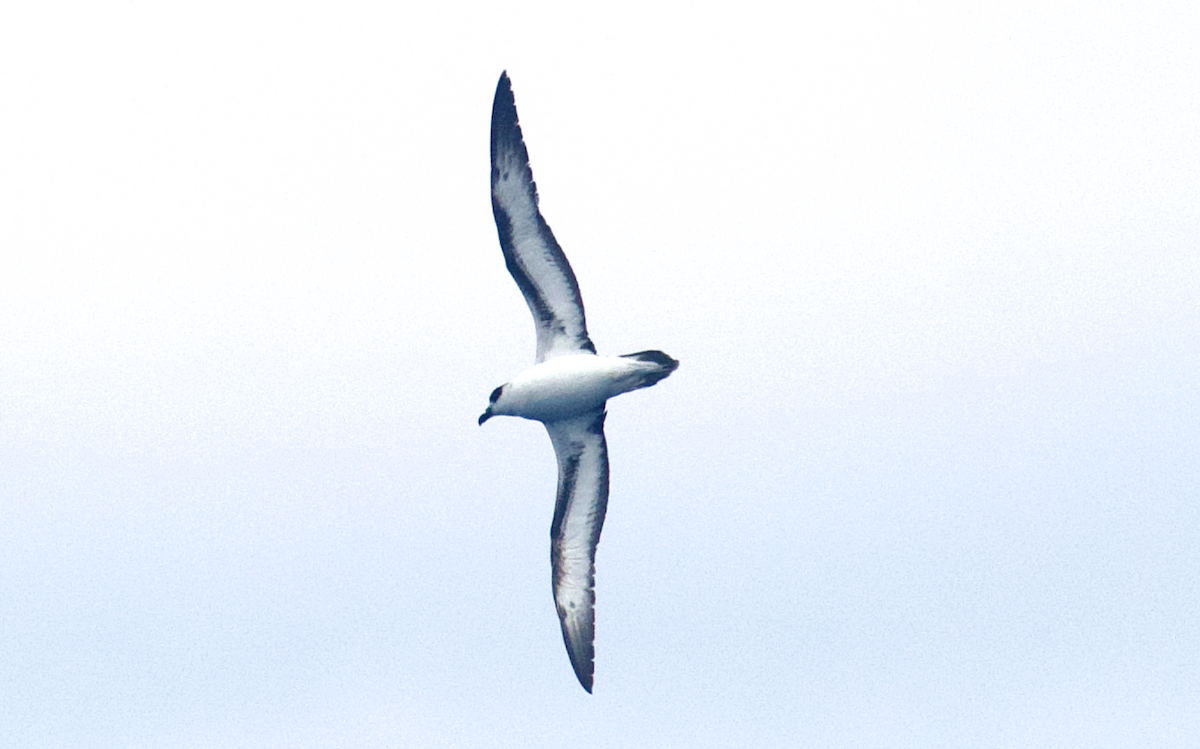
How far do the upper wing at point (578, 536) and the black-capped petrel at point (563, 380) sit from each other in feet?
0.06

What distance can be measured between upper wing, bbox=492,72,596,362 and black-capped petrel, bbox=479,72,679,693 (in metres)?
0.02

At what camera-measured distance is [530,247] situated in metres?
29.2

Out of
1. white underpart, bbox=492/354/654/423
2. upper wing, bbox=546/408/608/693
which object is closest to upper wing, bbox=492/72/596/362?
white underpart, bbox=492/354/654/423

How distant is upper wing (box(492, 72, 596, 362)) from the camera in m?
28.8

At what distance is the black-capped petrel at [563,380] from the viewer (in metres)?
28.8

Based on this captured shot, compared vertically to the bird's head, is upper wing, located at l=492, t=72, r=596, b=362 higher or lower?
higher

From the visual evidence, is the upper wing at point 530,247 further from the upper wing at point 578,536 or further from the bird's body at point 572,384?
the upper wing at point 578,536

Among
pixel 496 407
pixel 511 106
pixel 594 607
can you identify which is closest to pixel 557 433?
pixel 496 407

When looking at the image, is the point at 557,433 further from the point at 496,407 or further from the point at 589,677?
the point at 589,677

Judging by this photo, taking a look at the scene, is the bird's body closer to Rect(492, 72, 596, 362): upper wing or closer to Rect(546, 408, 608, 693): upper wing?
Rect(492, 72, 596, 362): upper wing

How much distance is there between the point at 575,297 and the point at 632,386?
166 cm

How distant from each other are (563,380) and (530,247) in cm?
222

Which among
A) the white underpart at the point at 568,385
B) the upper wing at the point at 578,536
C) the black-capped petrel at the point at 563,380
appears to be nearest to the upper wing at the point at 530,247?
the black-capped petrel at the point at 563,380

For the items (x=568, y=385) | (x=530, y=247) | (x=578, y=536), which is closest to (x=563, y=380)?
(x=568, y=385)
